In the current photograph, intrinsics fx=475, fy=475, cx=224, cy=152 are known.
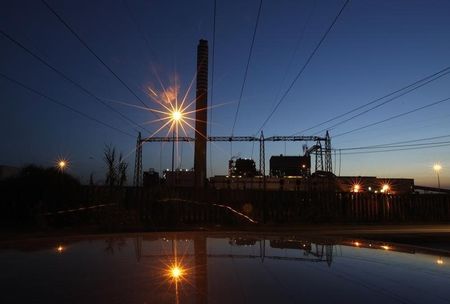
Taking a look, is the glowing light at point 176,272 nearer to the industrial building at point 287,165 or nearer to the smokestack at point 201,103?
the smokestack at point 201,103

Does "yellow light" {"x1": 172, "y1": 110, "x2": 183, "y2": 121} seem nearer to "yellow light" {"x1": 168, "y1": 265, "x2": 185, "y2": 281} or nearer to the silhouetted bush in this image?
the silhouetted bush

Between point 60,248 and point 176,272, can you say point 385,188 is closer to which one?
point 60,248

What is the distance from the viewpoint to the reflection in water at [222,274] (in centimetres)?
441

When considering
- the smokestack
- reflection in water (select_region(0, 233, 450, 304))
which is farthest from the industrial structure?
reflection in water (select_region(0, 233, 450, 304))

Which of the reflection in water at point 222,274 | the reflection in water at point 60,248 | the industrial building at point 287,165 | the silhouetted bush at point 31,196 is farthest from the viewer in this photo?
the industrial building at point 287,165

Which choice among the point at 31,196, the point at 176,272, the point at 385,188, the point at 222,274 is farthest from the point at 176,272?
the point at 385,188

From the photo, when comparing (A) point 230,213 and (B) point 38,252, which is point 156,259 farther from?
(A) point 230,213

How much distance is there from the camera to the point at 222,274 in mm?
5449

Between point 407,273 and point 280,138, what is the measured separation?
58629 millimetres

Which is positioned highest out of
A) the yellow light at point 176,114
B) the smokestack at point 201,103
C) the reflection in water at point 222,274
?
the smokestack at point 201,103

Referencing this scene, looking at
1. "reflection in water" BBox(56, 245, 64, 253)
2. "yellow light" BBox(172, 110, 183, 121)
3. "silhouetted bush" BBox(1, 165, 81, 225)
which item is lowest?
"reflection in water" BBox(56, 245, 64, 253)

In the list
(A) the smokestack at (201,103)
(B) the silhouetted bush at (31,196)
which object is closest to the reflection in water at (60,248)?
(B) the silhouetted bush at (31,196)

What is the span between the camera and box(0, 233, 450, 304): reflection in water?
441 cm

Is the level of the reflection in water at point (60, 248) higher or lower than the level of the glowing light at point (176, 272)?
higher
